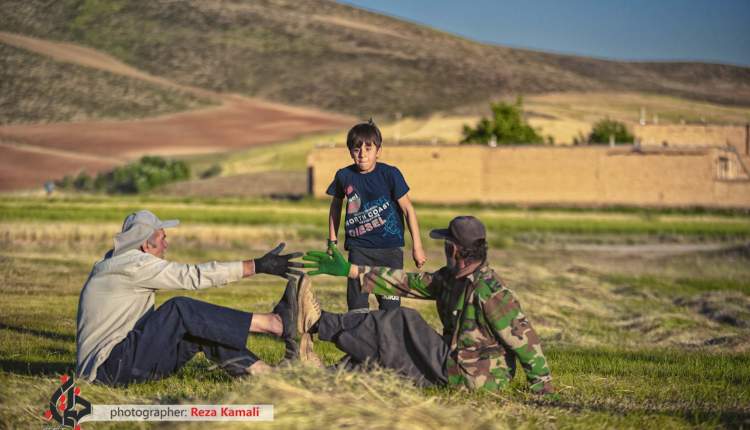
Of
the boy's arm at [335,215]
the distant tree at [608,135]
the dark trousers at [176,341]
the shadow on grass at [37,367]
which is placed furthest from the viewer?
the distant tree at [608,135]

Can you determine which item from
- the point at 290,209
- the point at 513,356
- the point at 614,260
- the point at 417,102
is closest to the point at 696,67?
the point at 417,102

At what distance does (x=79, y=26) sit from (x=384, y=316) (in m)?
147

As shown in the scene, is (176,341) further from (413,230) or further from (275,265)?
(413,230)

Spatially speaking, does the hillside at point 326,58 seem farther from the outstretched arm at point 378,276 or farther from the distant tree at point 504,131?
the outstretched arm at point 378,276

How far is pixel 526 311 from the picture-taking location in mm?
19234

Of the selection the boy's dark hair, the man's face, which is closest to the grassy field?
the man's face

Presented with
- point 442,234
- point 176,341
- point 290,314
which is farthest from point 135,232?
point 442,234

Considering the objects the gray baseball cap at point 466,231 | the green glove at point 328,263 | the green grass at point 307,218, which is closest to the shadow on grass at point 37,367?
the green glove at point 328,263

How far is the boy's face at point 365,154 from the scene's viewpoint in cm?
1078

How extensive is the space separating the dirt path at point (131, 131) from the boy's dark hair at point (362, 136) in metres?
83.6

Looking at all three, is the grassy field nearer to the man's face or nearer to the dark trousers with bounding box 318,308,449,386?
the dark trousers with bounding box 318,308,449,386

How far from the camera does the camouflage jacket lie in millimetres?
8562

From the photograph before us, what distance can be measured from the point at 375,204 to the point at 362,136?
691 millimetres
